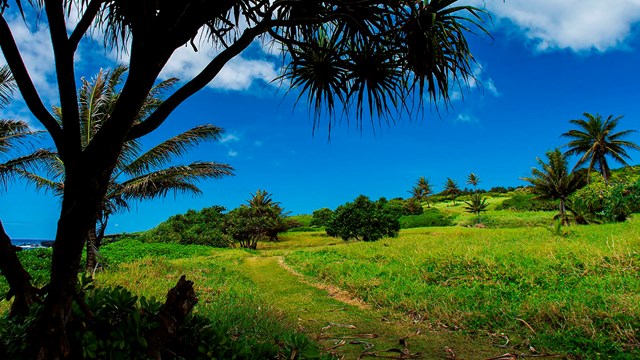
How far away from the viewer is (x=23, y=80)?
229cm

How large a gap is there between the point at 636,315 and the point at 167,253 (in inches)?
767

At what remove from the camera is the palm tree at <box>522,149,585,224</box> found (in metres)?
39.4

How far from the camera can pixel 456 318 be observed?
5156 millimetres

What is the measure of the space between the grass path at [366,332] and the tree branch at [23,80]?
3214 millimetres

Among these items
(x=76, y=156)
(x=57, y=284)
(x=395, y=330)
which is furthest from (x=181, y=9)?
(x=395, y=330)

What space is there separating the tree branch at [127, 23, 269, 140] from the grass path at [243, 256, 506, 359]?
2.91m

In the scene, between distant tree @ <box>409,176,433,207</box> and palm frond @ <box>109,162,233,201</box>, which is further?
distant tree @ <box>409,176,433,207</box>

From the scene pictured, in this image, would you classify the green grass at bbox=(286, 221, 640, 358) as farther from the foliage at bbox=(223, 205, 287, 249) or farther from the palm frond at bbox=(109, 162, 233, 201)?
the foliage at bbox=(223, 205, 287, 249)

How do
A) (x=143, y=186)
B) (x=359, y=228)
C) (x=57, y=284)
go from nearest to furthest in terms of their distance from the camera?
(x=57, y=284)
(x=143, y=186)
(x=359, y=228)

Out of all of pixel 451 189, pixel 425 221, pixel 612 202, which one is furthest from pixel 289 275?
pixel 451 189

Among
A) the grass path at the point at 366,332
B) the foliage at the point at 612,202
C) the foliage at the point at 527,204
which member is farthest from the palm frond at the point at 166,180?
the foliage at the point at 527,204

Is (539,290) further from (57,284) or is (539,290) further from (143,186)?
(143,186)

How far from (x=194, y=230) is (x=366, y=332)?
85.1 ft

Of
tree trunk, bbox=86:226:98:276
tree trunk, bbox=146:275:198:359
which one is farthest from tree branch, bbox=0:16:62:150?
tree trunk, bbox=86:226:98:276
